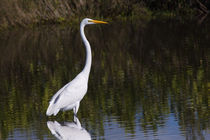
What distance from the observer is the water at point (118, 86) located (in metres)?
7.18

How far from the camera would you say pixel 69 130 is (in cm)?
730

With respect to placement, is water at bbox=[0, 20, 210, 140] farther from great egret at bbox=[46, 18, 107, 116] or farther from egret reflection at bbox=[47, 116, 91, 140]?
great egret at bbox=[46, 18, 107, 116]

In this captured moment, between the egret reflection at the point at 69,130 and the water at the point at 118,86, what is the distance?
13mm

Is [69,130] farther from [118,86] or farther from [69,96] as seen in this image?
[118,86]

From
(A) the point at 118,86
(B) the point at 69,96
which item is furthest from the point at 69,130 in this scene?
(A) the point at 118,86

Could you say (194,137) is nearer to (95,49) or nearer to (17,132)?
(17,132)

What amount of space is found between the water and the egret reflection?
0.01 metres

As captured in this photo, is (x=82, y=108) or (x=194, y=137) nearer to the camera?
(x=194, y=137)

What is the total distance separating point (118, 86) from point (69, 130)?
2.97 m

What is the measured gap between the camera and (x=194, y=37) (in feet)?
59.5

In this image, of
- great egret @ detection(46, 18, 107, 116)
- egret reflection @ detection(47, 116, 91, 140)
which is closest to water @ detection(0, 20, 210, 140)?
egret reflection @ detection(47, 116, 91, 140)

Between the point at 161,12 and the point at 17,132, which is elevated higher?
the point at 161,12

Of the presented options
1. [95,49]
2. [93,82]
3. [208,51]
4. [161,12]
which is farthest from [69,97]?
[161,12]

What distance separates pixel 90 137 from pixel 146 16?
24223 mm
